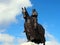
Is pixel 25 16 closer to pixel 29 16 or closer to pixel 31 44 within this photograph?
pixel 29 16

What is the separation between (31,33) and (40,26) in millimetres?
1280

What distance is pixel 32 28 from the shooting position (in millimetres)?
35906

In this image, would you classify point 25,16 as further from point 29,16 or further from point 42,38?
point 42,38

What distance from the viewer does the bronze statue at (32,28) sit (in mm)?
35812

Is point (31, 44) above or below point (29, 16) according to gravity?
below

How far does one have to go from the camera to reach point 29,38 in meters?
35.8

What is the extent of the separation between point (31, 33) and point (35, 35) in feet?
1.49

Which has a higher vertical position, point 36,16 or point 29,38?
point 36,16

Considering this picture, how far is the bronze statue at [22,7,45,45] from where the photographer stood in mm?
35812

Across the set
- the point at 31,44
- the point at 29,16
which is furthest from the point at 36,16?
the point at 31,44

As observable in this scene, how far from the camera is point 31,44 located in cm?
3534

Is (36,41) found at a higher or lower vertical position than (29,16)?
lower

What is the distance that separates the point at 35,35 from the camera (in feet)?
118

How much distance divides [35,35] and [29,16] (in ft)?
6.47
